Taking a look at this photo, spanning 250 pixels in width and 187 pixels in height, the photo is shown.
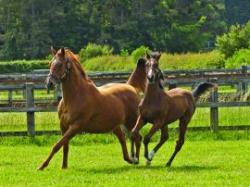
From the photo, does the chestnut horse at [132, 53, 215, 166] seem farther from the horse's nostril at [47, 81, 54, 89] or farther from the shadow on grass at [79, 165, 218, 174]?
the horse's nostril at [47, 81, 54, 89]

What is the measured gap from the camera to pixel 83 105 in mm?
13148

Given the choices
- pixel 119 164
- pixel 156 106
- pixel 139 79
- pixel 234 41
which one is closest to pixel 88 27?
pixel 234 41

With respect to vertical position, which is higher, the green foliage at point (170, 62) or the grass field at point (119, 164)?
the grass field at point (119, 164)

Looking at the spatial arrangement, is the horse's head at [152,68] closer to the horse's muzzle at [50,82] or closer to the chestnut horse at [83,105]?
the chestnut horse at [83,105]

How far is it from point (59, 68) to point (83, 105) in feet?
2.46

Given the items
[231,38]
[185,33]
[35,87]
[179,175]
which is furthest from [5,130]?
[185,33]

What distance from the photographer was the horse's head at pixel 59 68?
41.8 feet

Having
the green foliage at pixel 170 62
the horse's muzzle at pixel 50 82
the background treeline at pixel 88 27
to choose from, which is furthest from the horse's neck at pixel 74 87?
the background treeline at pixel 88 27

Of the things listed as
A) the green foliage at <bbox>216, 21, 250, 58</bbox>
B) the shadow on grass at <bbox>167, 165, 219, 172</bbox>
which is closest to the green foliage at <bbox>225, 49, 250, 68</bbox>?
the green foliage at <bbox>216, 21, 250, 58</bbox>

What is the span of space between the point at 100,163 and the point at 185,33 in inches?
2291

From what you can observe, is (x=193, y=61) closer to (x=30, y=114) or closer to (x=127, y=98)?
(x=30, y=114)

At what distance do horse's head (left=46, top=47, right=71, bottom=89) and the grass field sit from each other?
56.2 inches

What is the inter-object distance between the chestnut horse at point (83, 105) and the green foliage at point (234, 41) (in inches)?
1150

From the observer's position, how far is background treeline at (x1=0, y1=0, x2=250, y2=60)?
69.2 metres
